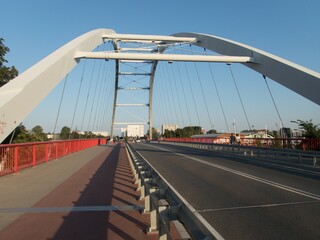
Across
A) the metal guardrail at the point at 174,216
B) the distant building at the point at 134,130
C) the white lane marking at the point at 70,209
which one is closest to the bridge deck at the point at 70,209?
the white lane marking at the point at 70,209

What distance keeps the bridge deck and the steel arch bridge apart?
250 cm

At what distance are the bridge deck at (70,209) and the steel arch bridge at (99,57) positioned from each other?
2.50 metres

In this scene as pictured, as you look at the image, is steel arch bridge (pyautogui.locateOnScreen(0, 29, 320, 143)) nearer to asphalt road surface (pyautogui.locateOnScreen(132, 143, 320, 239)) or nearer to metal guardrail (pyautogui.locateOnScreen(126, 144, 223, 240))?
asphalt road surface (pyautogui.locateOnScreen(132, 143, 320, 239))

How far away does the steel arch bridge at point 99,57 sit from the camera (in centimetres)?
A: 1254

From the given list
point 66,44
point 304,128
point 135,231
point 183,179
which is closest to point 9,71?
point 66,44

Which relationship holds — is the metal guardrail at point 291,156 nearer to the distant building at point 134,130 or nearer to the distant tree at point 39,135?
Answer: the distant tree at point 39,135

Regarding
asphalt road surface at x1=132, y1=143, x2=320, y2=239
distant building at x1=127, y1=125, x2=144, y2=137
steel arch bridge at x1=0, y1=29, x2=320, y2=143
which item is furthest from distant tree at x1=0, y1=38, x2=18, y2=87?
distant building at x1=127, y1=125, x2=144, y2=137

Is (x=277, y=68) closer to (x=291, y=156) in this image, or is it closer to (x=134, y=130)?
(x=291, y=156)

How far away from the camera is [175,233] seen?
5949mm

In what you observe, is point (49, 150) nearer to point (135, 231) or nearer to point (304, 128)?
point (135, 231)

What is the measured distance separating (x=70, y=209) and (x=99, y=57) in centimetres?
1712

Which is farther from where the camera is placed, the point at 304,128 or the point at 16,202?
the point at 304,128

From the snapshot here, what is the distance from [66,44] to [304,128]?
704 inches

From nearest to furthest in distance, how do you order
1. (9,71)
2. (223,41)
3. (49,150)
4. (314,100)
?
(314,100), (49,150), (9,71), (223,41)
